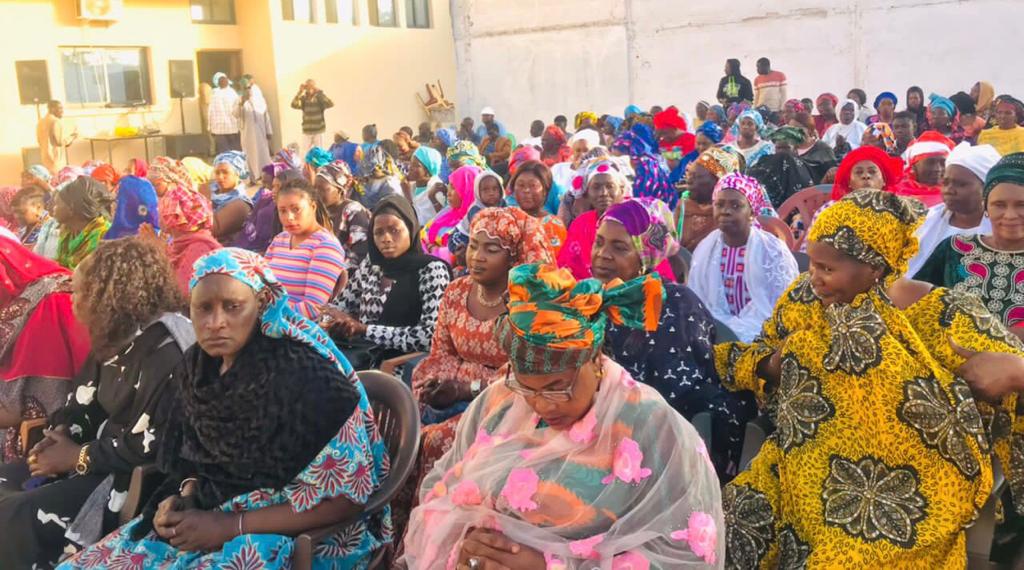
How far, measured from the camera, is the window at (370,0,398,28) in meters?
21.1

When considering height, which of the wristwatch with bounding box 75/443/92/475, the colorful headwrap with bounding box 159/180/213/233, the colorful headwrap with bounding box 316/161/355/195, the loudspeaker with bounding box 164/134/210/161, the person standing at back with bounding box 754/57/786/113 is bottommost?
the wristwatch with bounding box 75/443/92/475

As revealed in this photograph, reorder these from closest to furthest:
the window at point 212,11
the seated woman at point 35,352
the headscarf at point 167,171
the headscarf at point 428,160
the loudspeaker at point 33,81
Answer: the seated woman at point 35,352, the headscarf at point 167,171, the headscarf at point 428,160, the loudspeaker at point 33,81, the window at point 212,11

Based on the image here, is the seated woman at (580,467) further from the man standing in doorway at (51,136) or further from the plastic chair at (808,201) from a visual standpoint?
the man standing in doorway at (51,136)

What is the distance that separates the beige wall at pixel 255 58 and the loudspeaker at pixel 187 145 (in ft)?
0.78

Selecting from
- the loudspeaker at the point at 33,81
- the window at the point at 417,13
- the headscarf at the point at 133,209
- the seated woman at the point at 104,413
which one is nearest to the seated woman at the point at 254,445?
the seated woman at the point at 104,413

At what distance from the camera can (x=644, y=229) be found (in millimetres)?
3689

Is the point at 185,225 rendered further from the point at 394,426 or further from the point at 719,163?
the point at 719,163

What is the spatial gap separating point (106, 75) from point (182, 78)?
4.98ft

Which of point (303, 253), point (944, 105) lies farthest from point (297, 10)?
point (303, 253)

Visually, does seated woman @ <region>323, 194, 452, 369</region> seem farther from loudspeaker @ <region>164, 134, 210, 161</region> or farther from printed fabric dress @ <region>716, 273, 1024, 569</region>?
loudspeaker @ <region>164, 134, 210, 161</region>

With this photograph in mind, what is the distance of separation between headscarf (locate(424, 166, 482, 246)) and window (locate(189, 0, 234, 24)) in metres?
12.9

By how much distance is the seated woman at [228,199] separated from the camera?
7387 mm

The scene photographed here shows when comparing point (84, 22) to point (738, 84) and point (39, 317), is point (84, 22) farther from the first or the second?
point (39, 317)

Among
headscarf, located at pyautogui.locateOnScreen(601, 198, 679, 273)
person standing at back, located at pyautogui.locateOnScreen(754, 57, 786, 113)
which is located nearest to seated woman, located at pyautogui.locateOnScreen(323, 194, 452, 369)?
headscarf, located at pyautogui.locateOnScreen(601, 198, 679, 273)
